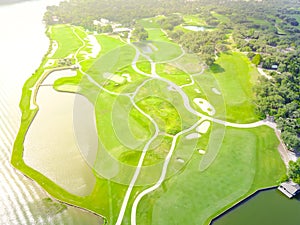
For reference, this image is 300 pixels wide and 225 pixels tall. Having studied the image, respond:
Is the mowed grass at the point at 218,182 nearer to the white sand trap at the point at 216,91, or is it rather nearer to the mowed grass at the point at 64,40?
the white sand trap at the point at 216,91

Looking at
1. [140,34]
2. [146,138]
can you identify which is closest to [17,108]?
[146,138]

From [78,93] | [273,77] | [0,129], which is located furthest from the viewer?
[273,77]

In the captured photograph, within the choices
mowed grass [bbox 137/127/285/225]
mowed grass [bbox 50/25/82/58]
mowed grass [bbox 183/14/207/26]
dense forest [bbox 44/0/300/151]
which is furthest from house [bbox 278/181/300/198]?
mowed grass [bbox 183/14/207/26]

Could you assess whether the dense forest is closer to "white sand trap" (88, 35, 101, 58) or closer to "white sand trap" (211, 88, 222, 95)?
"white sand trap" (211, 88, 222, 95)

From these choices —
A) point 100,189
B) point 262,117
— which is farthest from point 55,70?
point 262,117

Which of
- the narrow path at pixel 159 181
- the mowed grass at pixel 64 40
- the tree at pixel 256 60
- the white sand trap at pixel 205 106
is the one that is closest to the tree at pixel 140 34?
the mowed grass at pixel 64 40

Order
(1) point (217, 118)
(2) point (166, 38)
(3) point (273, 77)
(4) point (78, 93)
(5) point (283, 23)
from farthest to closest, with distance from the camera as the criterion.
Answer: (5) point (283, 23)
(2) point (166, 38)
(3) point (273, 77)
(4) point (78, 93)
(1) point (217, 118)

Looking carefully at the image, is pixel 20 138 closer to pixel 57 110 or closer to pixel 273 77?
pixel 57 110

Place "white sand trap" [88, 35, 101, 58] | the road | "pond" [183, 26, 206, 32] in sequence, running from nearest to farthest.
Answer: the road → "white sand trap" [88, 35, 101, 58] → "pond" [183, 26, 206, 32]
